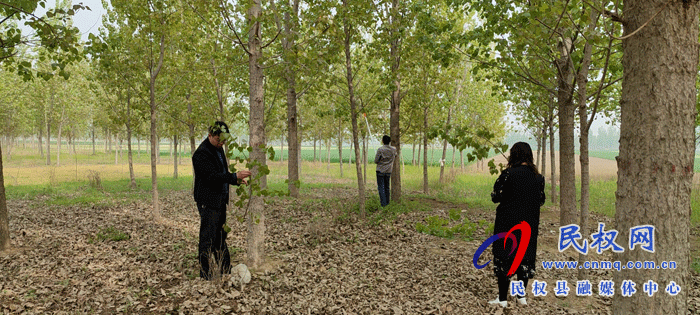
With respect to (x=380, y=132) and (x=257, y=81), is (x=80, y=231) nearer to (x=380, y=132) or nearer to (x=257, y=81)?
(x=257, y=81)

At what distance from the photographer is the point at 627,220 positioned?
6.75 ft

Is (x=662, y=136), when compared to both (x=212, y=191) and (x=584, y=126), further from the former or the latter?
(x=212, y=191)

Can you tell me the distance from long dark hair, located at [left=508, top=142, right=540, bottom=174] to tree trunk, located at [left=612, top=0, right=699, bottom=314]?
5.72 ft

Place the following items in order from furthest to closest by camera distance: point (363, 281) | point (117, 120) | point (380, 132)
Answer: point (380, 132) → point (117, 120) → point (363, 281)

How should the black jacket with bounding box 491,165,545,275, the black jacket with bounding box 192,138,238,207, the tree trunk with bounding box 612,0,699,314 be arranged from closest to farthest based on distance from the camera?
the tree trunk with bounding box 612,0,699,314 → the black jacket with bounding box 491,165,545,275 → the black jacket with bounding box 192,138,238,207

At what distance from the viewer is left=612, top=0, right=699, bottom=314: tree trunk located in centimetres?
191

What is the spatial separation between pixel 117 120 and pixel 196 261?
558cm

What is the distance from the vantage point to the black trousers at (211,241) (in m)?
4.52

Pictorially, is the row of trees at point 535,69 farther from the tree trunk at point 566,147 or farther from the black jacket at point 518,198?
the black jacket at point 518,198

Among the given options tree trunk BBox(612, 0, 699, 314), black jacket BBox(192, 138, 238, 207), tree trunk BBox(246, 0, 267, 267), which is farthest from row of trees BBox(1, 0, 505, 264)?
tree trunk BBox(612, 0, 699, 314)

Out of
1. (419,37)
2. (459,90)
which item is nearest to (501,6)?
(419,37)

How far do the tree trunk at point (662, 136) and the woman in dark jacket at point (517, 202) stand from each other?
1687mm

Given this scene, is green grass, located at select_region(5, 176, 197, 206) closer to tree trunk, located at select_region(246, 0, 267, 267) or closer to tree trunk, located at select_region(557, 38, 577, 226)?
tree trunk, located at select_region(246, 0, 267, 267)

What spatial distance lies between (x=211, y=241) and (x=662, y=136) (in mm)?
4586
